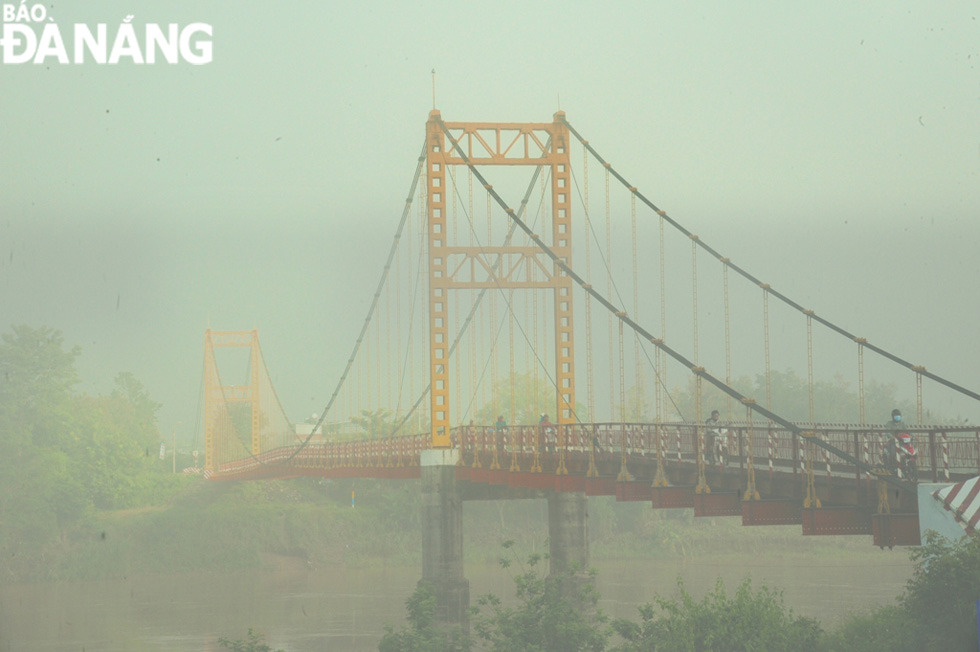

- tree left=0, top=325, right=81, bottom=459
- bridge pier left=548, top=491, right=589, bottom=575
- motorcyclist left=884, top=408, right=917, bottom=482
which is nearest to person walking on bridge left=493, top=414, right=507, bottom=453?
bridge pier left=548, top=491, right=589, bottom=575

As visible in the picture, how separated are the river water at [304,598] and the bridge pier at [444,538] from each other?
3659 millimetres

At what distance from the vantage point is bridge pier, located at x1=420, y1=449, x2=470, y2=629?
119 ft

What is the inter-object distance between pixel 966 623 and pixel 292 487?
6172 cm

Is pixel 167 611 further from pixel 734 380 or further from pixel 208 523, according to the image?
pixel 734 380

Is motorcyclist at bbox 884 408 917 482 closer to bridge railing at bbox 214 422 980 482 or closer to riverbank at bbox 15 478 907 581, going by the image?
bridge railing at bbox 214 422 980 482

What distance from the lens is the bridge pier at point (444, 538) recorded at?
3634 centimetres

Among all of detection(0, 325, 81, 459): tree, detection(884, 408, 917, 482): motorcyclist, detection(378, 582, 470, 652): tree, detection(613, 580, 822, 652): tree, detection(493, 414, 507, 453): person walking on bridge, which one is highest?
detection(0, 325, 81, 459): tree

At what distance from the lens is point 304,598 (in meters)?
53.8

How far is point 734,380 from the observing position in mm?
93500

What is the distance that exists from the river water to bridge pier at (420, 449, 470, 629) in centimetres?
366

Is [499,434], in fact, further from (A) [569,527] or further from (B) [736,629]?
(B) [736,629]

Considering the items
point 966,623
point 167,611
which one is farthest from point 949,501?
point 167,611

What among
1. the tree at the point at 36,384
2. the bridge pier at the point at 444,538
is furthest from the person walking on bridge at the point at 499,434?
the tree at the point at 36,384

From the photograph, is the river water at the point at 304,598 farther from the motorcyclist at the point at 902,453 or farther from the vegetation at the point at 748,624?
the motorcyclist at the point at 902,453
